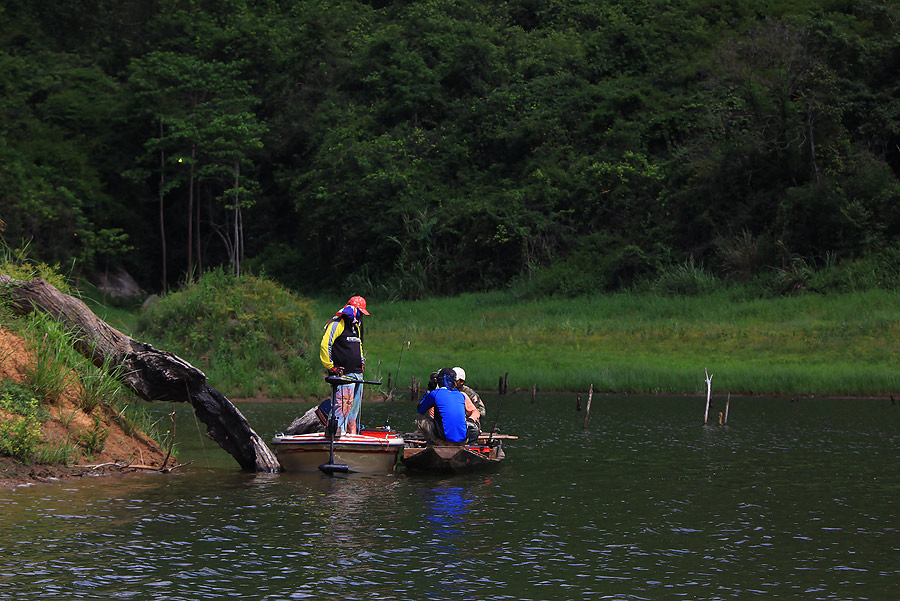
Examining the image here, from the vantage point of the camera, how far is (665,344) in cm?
3538

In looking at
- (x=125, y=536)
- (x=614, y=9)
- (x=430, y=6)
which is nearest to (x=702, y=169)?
(x=614, y=9)

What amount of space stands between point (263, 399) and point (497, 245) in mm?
25425

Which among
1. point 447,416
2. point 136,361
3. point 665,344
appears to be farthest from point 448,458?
point 665,344

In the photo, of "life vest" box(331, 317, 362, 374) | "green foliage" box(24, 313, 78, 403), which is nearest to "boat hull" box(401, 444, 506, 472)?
"life vest" box(331, 317, 362, 374)

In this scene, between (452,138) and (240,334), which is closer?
(240,334)

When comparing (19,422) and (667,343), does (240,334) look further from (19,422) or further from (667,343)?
(19,422)

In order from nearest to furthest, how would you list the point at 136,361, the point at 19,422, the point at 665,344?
the point at 19,422
the point at 136,361
the point at 665,344

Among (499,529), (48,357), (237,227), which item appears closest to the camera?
(499,529)

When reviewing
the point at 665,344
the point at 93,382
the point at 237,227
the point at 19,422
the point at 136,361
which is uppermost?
the point at 237,227

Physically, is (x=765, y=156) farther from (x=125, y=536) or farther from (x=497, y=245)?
(x=125, y=536)

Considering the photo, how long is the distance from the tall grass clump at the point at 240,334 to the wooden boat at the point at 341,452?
12.6m

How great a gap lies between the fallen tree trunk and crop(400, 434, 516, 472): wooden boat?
2.74m

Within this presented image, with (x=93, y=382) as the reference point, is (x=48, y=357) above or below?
above

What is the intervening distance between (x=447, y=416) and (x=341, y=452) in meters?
2.00
